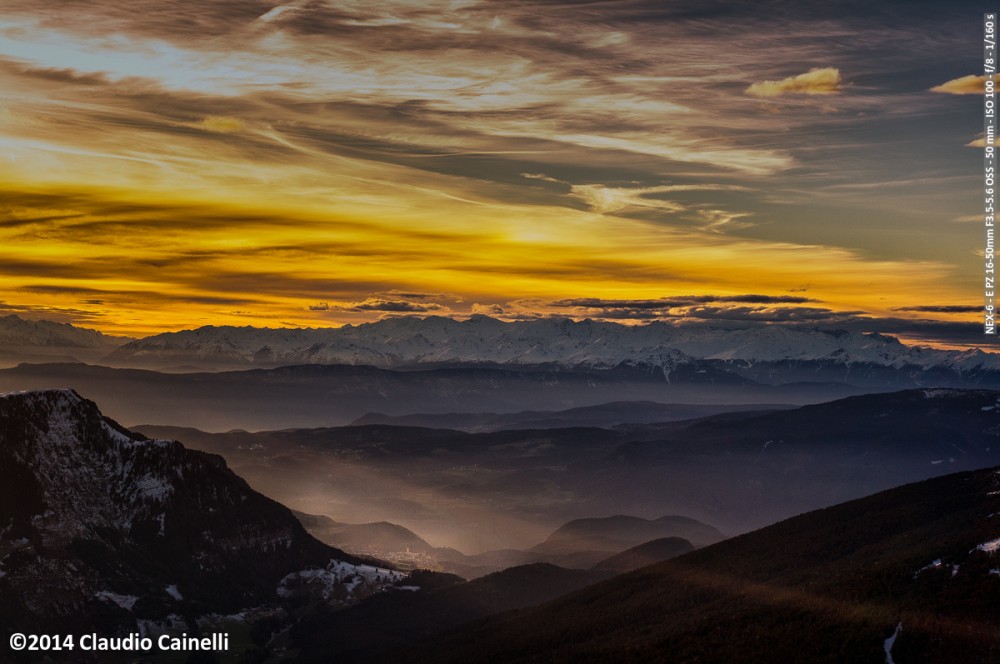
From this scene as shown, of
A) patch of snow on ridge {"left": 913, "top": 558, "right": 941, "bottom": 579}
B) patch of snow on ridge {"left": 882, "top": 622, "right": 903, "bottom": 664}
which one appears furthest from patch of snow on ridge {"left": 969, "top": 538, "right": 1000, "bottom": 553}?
patch of snow on ridge {"left": 882, "top": 622, "right": 903, "bottom": 664}

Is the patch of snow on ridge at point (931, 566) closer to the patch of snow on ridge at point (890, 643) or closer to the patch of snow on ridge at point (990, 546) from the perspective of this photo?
the patch of snow on ridge at point (990, 546)

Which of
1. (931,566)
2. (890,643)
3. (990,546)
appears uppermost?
(990,546)

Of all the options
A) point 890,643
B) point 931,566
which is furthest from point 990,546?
point 890,643

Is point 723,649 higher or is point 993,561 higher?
point 993,561

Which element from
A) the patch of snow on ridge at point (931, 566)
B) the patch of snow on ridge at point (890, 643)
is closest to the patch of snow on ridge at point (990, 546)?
the patch of snow on ridge at point (931, 566)

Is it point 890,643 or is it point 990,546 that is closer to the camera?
point 890,643

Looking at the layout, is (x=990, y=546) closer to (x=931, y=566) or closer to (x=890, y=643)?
(x=931, y=566)

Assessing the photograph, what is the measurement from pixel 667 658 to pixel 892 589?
40.0m

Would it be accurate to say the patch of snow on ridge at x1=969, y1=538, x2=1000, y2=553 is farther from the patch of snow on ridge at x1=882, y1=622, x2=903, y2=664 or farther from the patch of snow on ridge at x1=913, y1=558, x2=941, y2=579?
the patch of snow on ridge at x1=882, y1=622, x2=903, y2=664

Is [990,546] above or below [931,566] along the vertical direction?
above

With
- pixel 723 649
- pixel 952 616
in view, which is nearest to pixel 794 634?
pixel 723 649

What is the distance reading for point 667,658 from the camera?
198125 millimetres

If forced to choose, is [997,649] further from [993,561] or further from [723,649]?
[723,649]

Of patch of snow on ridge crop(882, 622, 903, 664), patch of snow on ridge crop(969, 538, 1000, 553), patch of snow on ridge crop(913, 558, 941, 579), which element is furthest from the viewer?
patch of snow on ridge crop(913, 558, 941, 579)
